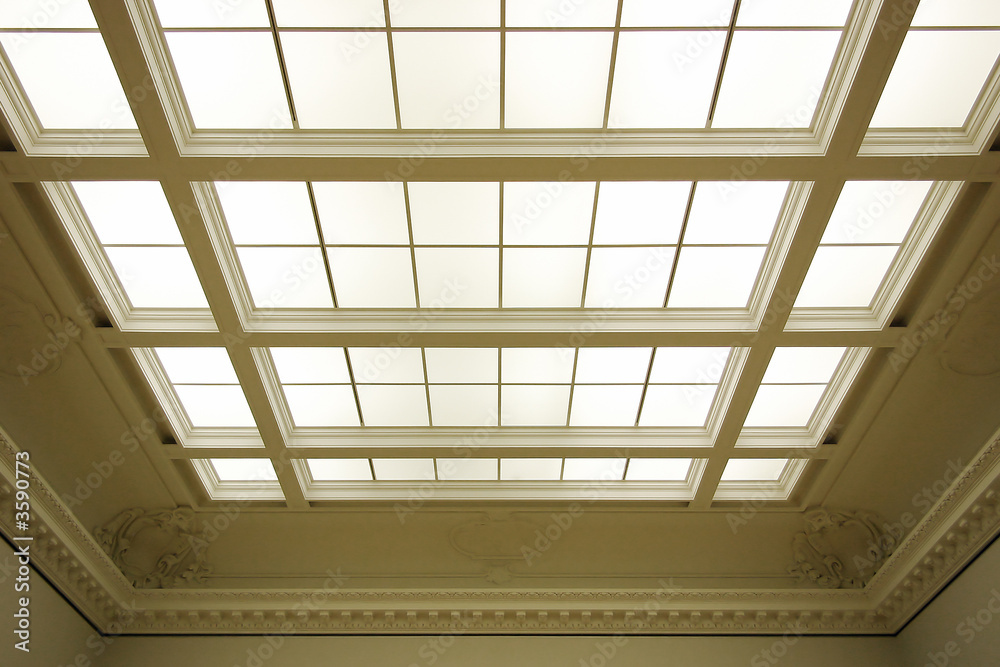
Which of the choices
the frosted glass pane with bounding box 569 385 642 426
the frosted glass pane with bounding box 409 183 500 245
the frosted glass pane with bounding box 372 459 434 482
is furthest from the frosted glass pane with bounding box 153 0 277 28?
the frosted glass pane with bounding box 372 459 434 482

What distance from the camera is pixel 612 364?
36.8 feet

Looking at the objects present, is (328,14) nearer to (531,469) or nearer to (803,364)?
(531,469)

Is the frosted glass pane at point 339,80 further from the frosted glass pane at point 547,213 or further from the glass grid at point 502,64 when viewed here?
the frosted glass pane at point 547,213

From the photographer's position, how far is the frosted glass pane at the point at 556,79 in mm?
7617

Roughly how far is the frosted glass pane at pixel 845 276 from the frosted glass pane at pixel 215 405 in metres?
9.16

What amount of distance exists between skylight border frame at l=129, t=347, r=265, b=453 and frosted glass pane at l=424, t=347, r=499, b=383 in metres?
3.21

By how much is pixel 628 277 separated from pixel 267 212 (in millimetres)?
5103

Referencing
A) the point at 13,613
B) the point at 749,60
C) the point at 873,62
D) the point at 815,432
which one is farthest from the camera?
the point at 815,432

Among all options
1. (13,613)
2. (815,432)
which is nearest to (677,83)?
(815,432)

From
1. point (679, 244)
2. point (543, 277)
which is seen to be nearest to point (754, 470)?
point (679, 244)

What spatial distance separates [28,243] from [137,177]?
1.96 metres

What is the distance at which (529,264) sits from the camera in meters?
9.70

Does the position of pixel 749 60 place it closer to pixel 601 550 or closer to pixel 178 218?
pixel 178 218

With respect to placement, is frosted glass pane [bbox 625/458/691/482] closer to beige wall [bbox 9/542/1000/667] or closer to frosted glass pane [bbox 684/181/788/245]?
beige wall [bbox 9/542/1000/667]
